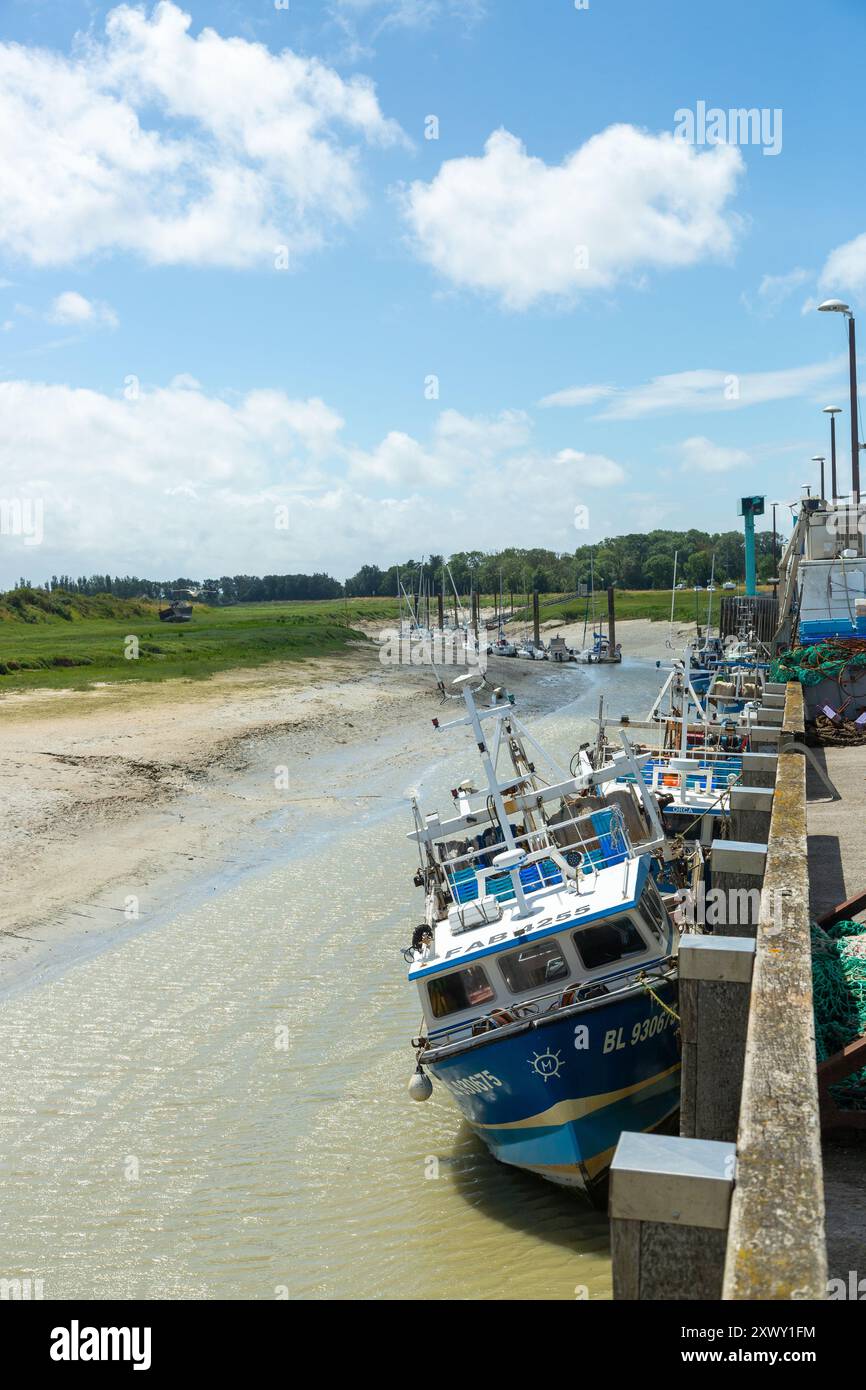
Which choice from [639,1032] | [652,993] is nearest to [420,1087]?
[639,1032]

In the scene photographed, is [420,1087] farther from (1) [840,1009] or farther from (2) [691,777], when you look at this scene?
(2) [691,777]

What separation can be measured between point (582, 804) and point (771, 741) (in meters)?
3.63

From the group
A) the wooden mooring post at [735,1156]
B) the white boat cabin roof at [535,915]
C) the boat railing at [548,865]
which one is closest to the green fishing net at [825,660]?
the boat railing at [548,865]

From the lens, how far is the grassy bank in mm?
48688

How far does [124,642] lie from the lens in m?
63.6

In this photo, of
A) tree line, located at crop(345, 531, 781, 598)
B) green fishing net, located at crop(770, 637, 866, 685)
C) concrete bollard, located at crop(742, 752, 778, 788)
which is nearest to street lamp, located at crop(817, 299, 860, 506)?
green fishing net, located at crop(770, 637, 866, 685)

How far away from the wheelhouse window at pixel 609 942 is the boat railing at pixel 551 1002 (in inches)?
7.4

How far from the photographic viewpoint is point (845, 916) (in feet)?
37.9

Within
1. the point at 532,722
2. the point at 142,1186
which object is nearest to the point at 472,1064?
the point at 142,1186

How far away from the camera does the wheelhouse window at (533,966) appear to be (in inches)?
437

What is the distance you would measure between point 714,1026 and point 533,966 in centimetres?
428

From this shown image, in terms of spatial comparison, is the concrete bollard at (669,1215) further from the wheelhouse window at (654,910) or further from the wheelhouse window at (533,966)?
the wheelhouse window at (654,910)

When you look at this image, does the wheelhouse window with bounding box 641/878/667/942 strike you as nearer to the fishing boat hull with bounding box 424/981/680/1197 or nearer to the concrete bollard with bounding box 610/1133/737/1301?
the fishing boat hull with bounding box 424/981/680/1197
